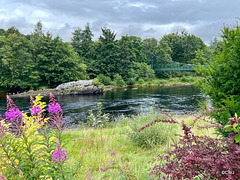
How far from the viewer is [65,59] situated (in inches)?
1191

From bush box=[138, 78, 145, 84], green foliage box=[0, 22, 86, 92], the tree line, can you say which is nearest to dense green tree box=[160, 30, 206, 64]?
the tree line

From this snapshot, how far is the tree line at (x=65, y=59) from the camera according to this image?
92.0ft

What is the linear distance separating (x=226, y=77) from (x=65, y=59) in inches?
1180

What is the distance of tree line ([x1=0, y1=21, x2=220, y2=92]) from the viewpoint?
28.0 metres

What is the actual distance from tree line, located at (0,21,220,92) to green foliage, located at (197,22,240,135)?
22.6 meters

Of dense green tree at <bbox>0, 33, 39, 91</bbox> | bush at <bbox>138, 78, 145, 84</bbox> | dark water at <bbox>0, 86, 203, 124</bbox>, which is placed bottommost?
dark water at <bbox>0, 86, 203, 124</bbox>

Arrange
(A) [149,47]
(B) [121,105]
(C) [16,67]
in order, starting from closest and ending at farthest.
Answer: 1. (B) [121,105]
2. (C) [16,67]
3. (A) [149,47]

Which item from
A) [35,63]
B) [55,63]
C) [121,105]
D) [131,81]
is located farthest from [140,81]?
[121,105]

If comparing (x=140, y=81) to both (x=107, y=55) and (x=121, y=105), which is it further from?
(x=121, y=105)

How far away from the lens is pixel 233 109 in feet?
8.23

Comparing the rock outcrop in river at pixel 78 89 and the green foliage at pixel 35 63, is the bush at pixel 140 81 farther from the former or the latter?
the rock outcrop in river at pixel 78 89

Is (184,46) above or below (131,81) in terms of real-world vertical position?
above

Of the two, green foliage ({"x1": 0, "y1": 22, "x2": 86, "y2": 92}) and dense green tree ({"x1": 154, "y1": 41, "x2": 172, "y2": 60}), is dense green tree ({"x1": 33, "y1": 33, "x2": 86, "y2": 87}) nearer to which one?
green foliage ({"x1": 0, "y1": 22, "x2": 86, "y2": 92})

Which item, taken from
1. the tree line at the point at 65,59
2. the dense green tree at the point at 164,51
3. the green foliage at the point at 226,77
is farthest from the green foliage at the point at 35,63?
the green foliage at the point at 226,77
